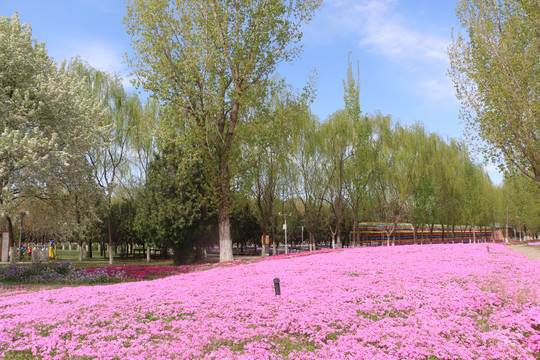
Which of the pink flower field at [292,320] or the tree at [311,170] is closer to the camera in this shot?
the pink flower field at [292,320]

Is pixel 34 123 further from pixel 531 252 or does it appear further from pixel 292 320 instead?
pixel 531 252

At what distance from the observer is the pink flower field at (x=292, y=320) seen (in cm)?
714

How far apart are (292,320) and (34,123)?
17.8 meters

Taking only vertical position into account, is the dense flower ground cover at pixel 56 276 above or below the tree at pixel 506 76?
below

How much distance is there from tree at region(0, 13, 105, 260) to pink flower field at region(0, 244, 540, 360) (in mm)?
7491

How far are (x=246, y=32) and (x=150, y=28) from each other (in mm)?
6595

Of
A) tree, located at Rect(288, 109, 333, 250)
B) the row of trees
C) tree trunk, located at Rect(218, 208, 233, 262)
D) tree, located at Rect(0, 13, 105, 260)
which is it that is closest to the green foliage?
the row of trees

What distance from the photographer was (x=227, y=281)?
566 inches

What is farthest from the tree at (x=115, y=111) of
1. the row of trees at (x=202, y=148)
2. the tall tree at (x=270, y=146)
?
the tall tree at (x=270, y=146)

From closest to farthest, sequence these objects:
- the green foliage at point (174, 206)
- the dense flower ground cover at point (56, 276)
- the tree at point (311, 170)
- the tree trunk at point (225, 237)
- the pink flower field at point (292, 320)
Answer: the pink flower field at point (292, 320) < the dense flower ground cover at point (56, 276) < the tree trunk at point (225, 237) < the green foliage at point (174, 206) < the tree at point (311, 170)

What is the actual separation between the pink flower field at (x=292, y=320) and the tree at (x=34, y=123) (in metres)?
7.49

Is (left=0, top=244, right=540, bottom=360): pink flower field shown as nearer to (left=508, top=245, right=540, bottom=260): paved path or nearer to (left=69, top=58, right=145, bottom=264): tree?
(left=508, top=245, right=540, bottom=260): paved path

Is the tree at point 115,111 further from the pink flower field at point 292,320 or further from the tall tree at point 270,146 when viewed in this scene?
the pink flower field at point 292,320

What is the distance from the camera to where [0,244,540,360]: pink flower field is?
23.4 feet
